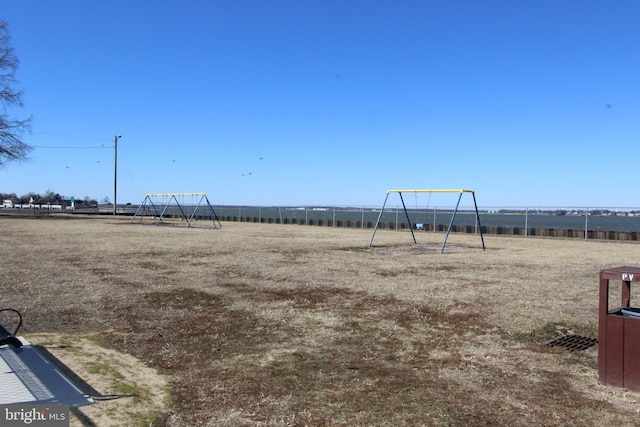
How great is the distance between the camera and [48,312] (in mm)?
6684

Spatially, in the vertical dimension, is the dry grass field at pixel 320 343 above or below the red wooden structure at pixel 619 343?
below

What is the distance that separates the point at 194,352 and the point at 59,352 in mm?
1259

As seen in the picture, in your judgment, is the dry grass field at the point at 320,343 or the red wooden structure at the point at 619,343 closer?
the dry grass field at the point at 320,343

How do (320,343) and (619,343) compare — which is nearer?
(619,343)

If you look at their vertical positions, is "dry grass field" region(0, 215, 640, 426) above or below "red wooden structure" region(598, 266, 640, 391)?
below

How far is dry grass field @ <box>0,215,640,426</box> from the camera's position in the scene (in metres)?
3.70

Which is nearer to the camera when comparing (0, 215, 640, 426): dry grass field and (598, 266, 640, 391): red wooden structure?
(0, 215, 640, 426): dry grass field

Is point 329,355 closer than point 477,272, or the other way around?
point 329,355

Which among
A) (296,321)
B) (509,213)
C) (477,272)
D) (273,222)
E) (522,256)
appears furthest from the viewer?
(273,222)

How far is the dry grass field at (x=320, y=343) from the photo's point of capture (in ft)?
12.1

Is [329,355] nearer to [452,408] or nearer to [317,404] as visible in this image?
[317,404]

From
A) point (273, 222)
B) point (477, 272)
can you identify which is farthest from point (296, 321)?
point (273, 222)

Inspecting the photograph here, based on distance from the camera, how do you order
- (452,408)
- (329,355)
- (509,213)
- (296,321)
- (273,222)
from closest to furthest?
(452,408)
(329,355)
(296,321)
(509,213)
(273,222)

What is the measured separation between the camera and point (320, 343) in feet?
18.0
